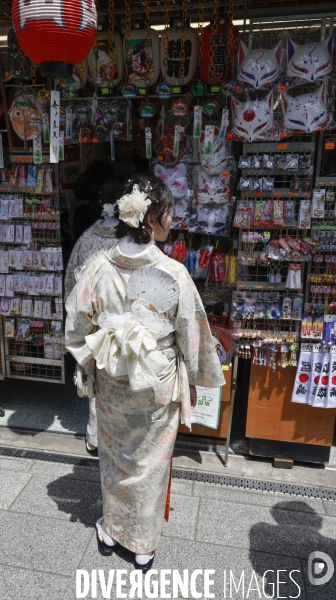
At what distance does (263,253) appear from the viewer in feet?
11.9

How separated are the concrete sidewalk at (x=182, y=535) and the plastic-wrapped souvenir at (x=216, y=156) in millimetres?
2301

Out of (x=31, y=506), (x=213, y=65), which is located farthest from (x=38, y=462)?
(x=213, y=65)

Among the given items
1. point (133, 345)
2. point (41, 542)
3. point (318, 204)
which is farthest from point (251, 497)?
point (318, 204)

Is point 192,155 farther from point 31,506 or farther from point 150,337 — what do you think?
point 31,506

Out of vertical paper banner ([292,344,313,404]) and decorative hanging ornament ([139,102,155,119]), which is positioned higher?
decorative hanging ornament ([139,102,155,119])

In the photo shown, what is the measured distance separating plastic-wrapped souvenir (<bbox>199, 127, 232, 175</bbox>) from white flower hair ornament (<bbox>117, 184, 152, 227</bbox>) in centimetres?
124

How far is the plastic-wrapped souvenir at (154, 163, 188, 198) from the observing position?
3.81 meters

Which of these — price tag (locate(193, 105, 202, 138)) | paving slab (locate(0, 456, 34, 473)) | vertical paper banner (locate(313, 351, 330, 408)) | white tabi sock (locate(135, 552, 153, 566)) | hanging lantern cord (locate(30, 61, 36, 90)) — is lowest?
paving slab (locate(0, 456, 34, 473))

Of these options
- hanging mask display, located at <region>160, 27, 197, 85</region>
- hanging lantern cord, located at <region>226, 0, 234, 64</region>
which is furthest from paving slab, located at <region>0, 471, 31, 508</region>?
hanging lantern cord, located at <region>226, 0, 234, 64</region>

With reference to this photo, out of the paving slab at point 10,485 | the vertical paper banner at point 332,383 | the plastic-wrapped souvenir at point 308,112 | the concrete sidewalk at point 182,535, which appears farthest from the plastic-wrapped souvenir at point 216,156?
the paving slab at point 10,485

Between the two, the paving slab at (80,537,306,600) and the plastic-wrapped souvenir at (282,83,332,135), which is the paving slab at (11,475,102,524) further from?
the plastic-wrapped souvenir at (282,83,332,135)

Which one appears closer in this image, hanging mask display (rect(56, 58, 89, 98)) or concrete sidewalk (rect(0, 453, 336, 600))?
concrete sidewalk (rect(0, 453, 336, 600))

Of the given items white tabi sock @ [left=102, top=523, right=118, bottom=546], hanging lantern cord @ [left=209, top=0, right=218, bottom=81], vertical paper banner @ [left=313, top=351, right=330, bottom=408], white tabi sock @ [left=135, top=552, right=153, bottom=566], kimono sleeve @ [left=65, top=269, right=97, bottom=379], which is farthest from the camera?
vertical paper banner @ [left=313, top=351, right=330, bottom=408]

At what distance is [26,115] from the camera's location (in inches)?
152
